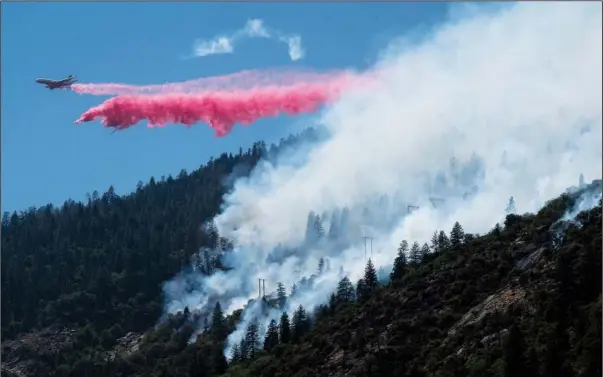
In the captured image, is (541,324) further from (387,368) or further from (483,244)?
(483,244)

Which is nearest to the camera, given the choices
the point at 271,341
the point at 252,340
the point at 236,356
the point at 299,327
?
the point at 299,327

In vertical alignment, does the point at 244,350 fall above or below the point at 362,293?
below

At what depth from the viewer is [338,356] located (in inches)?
5669

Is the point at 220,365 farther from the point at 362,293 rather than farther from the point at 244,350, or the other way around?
the point at 362,293

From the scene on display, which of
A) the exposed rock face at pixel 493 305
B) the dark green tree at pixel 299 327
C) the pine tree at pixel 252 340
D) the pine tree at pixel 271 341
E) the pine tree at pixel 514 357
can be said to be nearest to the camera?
the pine tree at pixel 514 357

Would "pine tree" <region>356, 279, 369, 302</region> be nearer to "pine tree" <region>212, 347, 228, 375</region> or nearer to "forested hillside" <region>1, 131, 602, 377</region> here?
"forested hillside" <region>1, 131, 602, 377</region>

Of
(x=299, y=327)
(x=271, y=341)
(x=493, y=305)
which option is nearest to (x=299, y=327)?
(x=299, y=327)

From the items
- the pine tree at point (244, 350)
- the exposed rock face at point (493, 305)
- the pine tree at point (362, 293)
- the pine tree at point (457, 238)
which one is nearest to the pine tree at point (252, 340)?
the pine tree at point (244, 350)

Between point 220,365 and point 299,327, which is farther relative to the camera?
point 220,365

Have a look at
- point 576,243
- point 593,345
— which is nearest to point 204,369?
point 576,243

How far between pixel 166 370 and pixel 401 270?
51.7m

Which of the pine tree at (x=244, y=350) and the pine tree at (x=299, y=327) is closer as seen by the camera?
the pine tree at (x=299, y=327)

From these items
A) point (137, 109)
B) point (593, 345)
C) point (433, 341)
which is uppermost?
point (137, 109)

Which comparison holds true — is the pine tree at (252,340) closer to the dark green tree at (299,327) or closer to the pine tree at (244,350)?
the pine tree at (244,350)
